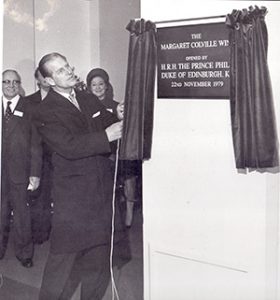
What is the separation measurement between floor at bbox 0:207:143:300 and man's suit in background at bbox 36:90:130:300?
0.10 metres

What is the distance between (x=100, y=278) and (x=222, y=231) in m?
0.67

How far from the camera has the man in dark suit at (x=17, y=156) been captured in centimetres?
254

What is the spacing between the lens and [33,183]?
2660 millimetres

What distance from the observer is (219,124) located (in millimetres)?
2117

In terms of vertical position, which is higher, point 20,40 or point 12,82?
point 20,40

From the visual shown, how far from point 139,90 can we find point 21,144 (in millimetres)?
671

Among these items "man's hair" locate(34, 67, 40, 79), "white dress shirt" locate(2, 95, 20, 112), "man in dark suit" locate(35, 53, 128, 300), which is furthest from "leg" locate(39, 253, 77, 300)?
"man's hair" locate(34, 67, 40, 79)

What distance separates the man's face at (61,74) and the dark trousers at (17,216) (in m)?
0.53

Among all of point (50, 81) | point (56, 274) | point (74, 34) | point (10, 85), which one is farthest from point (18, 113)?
point (56, 274)

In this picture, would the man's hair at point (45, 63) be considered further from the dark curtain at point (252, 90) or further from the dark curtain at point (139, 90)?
the dark curtain at point (252, 90)

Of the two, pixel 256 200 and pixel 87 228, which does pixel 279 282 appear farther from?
pixel 87 228

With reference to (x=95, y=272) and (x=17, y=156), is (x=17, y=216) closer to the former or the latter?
(x=17, y=156)

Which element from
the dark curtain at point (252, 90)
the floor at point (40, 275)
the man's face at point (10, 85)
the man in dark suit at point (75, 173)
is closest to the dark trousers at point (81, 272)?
the man in dark suit at point (75, 173)

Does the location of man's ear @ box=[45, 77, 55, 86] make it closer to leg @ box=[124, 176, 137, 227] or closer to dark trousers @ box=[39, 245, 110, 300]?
leg @ box=[124, 176, 137, 227]
